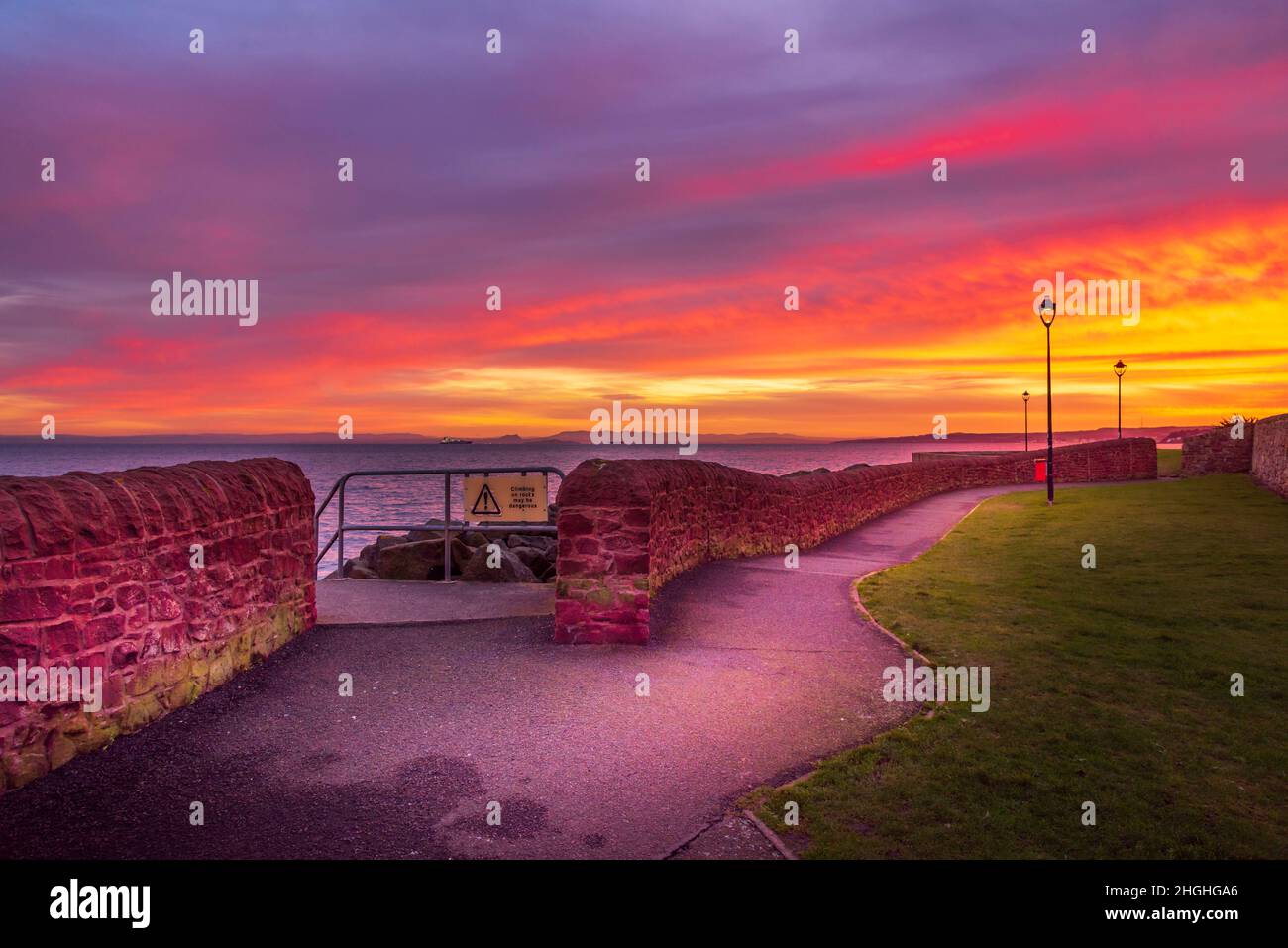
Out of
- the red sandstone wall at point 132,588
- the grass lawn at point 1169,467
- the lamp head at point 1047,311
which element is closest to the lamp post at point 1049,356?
the lamp head at point 1047,311

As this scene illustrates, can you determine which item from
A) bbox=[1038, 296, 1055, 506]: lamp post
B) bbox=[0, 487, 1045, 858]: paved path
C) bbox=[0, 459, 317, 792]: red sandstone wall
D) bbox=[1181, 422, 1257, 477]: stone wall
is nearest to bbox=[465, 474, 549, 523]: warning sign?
bbox=[0, 487, 1045, 858]: paved path

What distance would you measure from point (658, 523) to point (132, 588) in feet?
17.9

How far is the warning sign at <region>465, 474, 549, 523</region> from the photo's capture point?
34.2 ft

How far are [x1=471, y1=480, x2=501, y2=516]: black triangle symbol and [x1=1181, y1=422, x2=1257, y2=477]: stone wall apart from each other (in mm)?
31377

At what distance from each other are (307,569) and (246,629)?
133 centimetres

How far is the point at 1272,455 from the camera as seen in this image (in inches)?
922

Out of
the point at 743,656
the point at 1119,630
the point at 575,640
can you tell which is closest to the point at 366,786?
the point at 575,640

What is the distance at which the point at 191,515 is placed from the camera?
5.95m

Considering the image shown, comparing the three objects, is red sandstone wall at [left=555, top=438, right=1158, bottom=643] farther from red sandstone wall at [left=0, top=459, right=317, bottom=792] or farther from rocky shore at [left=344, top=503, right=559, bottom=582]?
red sandstone wall at [left=0, top=459, right=317, bottom=792]

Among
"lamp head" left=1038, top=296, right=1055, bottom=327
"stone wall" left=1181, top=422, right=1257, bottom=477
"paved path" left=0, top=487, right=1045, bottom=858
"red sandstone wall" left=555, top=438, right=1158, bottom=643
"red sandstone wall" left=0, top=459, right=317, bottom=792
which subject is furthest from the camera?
"stone wall" left=1181, top=422, right=1257, bottom=477

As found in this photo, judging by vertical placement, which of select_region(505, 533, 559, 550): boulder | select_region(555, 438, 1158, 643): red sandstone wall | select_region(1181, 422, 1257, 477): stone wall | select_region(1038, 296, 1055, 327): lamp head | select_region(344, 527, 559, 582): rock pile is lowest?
select_region(505, 533, 559, 550): boulder

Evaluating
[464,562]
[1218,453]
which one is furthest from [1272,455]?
[464,562]

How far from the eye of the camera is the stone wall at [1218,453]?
3122cm

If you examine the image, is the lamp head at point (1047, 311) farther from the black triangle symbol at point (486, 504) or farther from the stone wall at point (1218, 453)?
the black triangle symbol at point (486, 504)
